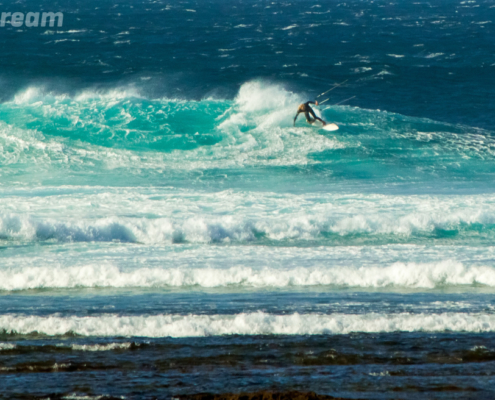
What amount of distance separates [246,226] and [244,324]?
541 centimetres

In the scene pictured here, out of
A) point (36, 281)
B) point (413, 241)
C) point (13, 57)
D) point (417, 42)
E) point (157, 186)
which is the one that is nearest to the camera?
point (36, 281)

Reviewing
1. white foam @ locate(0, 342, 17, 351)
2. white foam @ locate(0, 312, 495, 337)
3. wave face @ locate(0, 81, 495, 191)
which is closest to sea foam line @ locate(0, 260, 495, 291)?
white foam @ locate(0, 312, 495, 337)

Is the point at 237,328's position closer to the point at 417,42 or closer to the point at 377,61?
the point at 377,61

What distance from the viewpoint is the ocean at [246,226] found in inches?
247

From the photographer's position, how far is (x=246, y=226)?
Answer: 1256 centimetres

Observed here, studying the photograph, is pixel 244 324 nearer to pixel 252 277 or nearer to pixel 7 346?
pixel 252 277

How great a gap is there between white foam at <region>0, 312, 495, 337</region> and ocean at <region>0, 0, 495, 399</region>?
0.03 m

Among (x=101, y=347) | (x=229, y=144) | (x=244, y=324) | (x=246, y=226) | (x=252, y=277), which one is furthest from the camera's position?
(x=229, y=144)

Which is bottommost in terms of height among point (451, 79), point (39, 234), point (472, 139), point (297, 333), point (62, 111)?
point (297, 333)

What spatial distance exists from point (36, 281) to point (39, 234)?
2.98 m

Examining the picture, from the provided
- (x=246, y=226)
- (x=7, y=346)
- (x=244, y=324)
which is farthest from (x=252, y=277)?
(x=7, y=346)

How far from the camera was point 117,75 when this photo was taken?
1224 inches

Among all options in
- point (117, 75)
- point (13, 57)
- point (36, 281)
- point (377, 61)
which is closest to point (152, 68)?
point (117, 75)

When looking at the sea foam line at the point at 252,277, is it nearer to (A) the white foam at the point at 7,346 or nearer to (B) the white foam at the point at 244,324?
(B) the white foam at the point at 244,324
